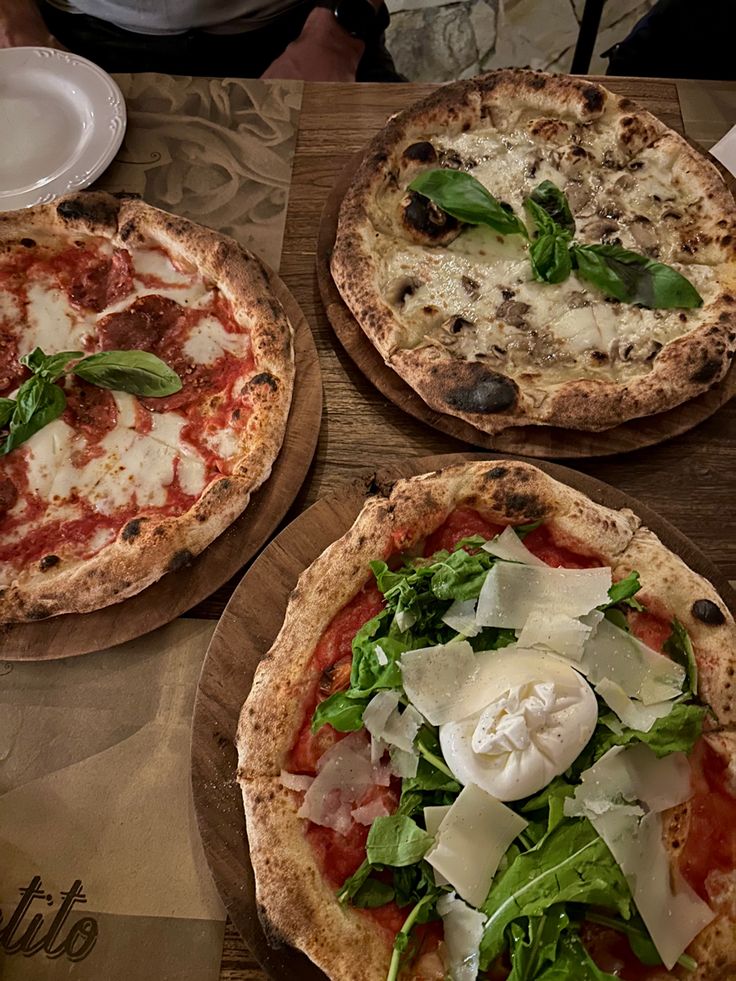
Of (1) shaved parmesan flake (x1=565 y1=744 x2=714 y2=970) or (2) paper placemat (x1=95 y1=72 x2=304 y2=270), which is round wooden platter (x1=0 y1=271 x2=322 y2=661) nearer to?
(2) paper placemat (x1=95 y1=72 x2=304 y2=270)

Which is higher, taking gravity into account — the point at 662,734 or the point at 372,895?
the point at 662,734

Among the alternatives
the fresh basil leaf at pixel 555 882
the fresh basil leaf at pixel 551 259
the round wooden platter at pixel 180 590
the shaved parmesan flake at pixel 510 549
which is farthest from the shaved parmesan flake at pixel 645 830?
the fresh basil leaf at pixel 551 259

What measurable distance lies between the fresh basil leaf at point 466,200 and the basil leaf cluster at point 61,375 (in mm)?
1088

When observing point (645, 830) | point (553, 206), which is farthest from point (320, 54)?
point (645, 830)

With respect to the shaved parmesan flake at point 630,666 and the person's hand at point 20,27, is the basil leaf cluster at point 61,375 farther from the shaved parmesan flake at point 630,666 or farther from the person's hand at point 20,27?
the person's hand at point 20,27

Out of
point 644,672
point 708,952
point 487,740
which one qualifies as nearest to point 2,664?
point 487,740

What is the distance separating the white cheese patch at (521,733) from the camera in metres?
1.74

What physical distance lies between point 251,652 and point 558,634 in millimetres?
821

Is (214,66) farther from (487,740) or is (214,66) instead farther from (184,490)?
(487,740)

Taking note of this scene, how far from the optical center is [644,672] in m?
1.93

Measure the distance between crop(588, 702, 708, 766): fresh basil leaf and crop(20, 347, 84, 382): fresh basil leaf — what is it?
1.90 meters

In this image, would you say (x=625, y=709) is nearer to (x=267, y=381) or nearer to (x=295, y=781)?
(x=295, y=781)

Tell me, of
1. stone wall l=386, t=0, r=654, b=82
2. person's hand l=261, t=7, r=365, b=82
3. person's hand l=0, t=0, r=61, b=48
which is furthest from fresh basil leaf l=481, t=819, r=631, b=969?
stone wall l=386, t=0, r=654, b=82

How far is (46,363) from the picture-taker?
8.42 ft
